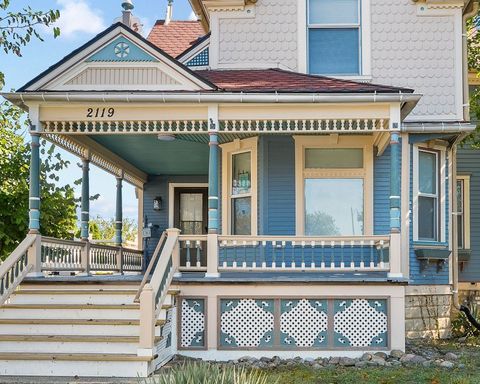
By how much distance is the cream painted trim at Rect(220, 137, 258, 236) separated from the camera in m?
11.9

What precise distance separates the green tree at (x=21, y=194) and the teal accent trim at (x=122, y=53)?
171 inches

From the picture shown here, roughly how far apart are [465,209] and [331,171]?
5.09 meters

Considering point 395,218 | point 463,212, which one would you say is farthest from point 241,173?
point 463,212

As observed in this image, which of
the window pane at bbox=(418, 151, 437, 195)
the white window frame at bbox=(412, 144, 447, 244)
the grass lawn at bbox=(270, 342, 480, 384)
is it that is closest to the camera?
the grass lawn at bbox=(270, 342, 480, 384)

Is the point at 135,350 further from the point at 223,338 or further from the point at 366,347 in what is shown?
the point at 366,347

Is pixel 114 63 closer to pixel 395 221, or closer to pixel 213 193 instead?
pixel 213 193

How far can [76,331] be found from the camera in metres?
8.82

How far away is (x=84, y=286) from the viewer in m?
9.88

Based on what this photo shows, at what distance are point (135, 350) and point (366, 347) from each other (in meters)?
3.42

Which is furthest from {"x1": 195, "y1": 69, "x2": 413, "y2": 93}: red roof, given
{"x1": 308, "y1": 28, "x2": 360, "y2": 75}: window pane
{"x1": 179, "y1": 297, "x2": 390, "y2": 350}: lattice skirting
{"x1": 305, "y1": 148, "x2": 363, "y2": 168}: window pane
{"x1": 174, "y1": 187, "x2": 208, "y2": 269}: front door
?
{"x1": 174, "y1": 187, "x2": 208, "y2": 269}: front door

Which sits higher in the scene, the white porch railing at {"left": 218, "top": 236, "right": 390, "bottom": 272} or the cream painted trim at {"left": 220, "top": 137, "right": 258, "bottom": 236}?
the cream painted trim at {"left": 220, "top": 137, "right": 258, "bottom": 236}

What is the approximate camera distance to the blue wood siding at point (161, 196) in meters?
15.9

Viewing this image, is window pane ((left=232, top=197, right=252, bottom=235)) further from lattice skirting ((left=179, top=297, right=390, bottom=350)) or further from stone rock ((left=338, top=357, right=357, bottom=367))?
stone rock ((left=338, top=357, right=357, bottom=367))

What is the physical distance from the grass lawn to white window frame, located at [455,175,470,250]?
630 cm
